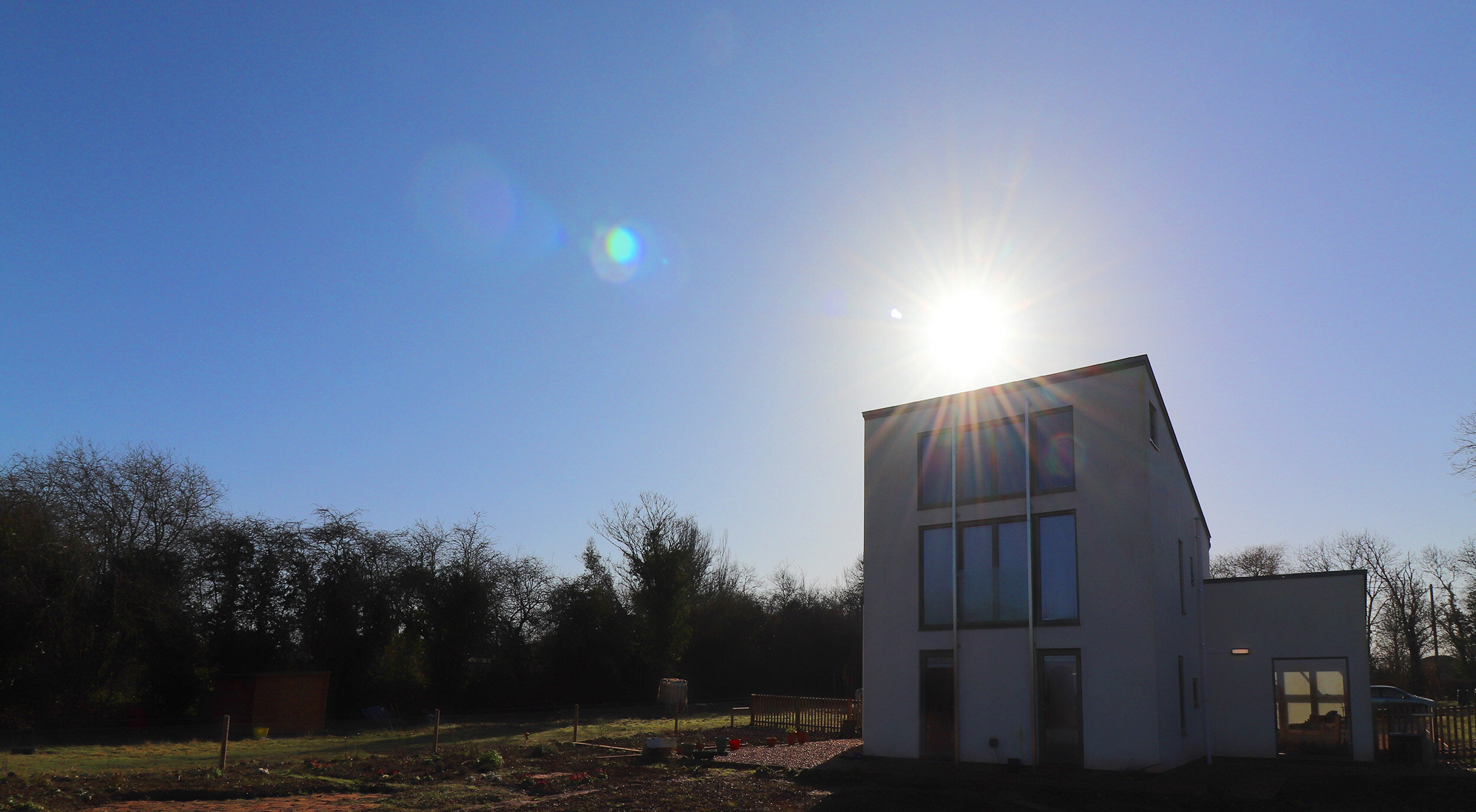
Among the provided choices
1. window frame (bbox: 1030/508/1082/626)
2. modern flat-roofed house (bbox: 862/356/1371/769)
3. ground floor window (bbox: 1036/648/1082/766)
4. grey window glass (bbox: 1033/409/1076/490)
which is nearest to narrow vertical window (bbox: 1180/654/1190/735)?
modern flat-roofed house (bbox: 862/356/1371/769)

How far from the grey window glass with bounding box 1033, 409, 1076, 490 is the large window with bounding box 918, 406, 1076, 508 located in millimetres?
11

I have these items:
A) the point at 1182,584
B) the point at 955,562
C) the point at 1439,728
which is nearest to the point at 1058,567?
the point at 955,562

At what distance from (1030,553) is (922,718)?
366 centimetres

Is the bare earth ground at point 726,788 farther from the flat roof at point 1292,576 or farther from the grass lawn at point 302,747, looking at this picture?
the flat roof at point 1292,576

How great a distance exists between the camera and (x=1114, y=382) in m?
15.4

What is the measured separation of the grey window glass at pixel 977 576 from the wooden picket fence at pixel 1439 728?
8.96 m

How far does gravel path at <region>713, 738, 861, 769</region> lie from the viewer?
15.7 meters

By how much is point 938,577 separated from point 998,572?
3.89 ft

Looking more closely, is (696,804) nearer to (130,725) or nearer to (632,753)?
(632,753)

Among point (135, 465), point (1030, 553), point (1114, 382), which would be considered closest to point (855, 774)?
point (1030, 553)

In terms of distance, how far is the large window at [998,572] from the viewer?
15.2 m

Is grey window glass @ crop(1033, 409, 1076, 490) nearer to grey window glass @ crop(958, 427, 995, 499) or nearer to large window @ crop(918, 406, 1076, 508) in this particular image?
large window @ crop(918, 406, 1076, 508)

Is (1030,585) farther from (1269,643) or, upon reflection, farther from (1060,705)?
(1269,643)

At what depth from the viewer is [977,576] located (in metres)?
16.0
